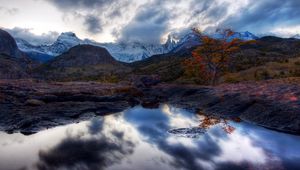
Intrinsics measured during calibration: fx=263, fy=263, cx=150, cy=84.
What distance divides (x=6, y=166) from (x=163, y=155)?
378 inches

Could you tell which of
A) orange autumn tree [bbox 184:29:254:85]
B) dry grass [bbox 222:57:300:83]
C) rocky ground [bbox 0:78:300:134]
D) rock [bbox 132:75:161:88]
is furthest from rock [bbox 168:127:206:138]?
rock [bbox 132:75:161:88]

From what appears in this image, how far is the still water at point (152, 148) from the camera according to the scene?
1600 cm

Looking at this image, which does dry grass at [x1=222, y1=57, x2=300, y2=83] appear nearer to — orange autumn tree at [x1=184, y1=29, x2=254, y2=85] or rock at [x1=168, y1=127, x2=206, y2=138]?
orange autumn tree at [x1=184, y1=29, x2=254, y2=85]

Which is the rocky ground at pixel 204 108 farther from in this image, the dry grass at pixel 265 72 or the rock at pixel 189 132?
the dry grass at pixel 265 72

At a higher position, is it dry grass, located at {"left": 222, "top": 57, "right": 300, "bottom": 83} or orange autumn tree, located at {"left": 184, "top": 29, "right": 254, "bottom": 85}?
orange autumn tree, located at {"left": 184, "top": 29, "right": 254, "bottom": 85}

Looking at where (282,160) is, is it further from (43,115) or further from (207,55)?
(207,55)

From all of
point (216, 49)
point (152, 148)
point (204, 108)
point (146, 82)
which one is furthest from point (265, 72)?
point (152, 148)

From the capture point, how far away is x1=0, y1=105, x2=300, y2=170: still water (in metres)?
16.0

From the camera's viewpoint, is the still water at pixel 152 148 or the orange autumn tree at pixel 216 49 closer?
the still water at pixel 152 148

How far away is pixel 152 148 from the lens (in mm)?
19906

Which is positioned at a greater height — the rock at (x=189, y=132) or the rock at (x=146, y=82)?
the rock at (x=146, y=82)

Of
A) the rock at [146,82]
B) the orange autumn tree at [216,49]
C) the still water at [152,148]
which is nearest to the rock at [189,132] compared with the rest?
the still water at [152,148]

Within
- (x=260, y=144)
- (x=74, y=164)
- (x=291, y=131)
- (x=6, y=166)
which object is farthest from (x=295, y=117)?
(x=6, y=166)

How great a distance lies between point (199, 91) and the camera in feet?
176
